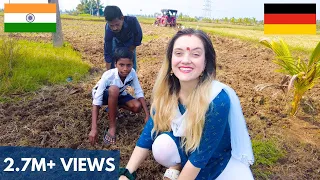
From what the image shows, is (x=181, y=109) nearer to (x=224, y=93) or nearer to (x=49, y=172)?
(x=224, y=93)

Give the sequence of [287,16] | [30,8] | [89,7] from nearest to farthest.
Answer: [30,8] → [287,16] → [89,7]

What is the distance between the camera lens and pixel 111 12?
9.39 feet

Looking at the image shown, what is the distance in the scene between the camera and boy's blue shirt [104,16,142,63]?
10.6 feet

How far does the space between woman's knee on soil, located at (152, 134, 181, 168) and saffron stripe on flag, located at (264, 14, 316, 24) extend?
8.86 meters

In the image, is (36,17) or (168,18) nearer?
(36,17)

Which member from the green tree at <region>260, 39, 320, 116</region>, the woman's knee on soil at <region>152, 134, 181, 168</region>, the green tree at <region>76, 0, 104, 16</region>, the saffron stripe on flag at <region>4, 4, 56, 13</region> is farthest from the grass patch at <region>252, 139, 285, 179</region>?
the green tree at <region>76, 0, 104, 16</region>

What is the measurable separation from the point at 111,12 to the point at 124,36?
0.44m

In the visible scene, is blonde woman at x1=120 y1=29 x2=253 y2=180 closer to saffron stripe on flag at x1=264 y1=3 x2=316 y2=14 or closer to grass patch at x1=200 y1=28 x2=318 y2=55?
grass patch at x1=200 y1=28 x2=318 y2=55

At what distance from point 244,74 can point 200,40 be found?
158 inches

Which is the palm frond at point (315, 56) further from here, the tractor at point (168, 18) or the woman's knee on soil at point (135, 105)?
the tractor at point (168, 18)

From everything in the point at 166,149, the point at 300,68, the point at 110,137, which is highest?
the point at 300,68

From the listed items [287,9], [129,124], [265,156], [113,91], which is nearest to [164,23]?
[287,9]

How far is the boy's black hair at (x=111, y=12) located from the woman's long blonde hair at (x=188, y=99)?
1.42 m

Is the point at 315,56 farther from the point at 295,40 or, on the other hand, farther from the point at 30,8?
the point at 295,40
